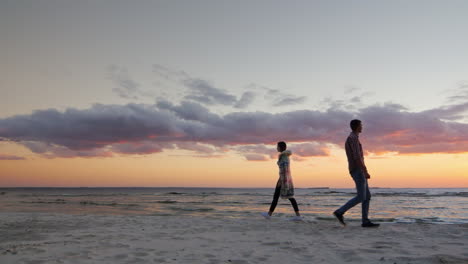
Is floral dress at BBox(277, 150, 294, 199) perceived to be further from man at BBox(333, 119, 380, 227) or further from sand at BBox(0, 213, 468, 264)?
man at BBox(333, 119, 380, 227)

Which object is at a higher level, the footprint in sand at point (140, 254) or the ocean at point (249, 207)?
the footprint in sand at point (140, 254)

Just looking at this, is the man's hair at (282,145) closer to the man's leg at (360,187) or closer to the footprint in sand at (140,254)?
the man's leg at (360,187)

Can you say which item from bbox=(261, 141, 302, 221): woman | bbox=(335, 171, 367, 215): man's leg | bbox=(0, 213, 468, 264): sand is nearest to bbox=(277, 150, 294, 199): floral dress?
bbox=(261, 141, 302, 221): woman

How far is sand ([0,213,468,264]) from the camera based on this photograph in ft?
15.9

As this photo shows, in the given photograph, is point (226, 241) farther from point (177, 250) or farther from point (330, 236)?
point (330, 236)

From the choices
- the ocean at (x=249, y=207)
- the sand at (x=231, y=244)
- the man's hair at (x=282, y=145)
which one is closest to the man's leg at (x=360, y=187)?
the sand at (x=231, y=244)

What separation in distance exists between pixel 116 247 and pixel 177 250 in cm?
106

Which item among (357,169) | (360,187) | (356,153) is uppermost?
(356,153)

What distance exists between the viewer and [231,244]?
19.7ft

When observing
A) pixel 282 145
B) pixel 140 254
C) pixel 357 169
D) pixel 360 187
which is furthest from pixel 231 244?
pixel 282 145

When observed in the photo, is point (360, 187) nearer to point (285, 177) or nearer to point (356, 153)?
point (356, 153)

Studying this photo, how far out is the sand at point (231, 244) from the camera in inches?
190

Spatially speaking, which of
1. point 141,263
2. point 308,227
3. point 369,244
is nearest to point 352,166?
point 308,227

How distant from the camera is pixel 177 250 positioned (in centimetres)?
546
